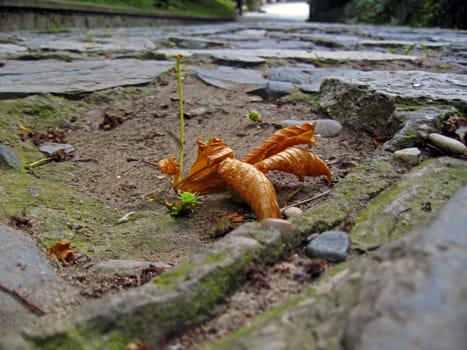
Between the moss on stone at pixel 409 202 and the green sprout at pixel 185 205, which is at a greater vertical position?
the moss on stone at pixel 409 202

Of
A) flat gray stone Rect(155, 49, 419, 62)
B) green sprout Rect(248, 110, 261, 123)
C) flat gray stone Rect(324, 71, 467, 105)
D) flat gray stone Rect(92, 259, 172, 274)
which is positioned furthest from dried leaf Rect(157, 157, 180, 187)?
flat gray stone Rect(155, 49, 419, 62)

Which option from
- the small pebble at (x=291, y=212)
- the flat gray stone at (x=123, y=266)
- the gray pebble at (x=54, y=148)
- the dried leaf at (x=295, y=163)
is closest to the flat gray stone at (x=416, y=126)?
the dried leaf at (x=295, y=163)

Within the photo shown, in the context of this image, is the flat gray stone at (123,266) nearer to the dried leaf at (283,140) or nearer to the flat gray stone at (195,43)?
the dried leaf at (283,140)

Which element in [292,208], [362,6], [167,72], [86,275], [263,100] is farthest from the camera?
[362,6]

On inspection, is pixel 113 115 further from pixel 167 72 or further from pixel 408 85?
pixel 408 85

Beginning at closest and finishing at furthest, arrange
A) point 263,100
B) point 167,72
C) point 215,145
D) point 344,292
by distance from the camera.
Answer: point 344,292 < point 215,145 < point 263,100 < point 167,72

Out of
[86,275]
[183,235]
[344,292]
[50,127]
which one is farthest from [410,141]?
[50,127]

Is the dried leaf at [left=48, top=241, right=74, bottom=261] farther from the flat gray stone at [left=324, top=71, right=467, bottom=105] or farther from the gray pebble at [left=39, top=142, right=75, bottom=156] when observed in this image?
the flat gray stone at [left=324, top=71, right=467, bottom=105]
